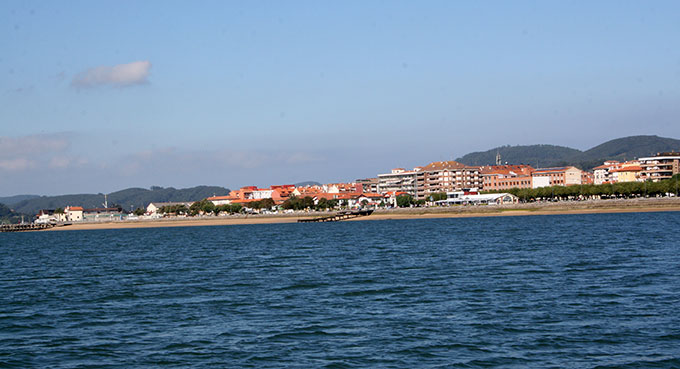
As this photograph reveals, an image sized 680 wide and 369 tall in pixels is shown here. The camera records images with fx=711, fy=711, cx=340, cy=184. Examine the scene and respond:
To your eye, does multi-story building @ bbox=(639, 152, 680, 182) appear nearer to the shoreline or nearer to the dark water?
the shoreline

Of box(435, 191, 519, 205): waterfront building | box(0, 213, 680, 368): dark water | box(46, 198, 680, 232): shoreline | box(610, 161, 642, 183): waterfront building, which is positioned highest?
box(610, 161, 642, 183): waterfront building

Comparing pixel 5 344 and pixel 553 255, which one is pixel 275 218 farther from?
pixel 5 344

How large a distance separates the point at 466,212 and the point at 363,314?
370 feet

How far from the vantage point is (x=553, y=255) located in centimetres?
3762

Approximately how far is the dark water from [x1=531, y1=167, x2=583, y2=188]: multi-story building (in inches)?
5853

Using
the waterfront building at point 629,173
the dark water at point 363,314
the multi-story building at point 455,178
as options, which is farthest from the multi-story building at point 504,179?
the dark water at point 363,314

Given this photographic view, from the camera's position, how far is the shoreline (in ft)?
371

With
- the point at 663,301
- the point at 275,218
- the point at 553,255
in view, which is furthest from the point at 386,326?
the point at 275,218

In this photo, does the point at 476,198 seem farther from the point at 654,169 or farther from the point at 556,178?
the point at 654,169

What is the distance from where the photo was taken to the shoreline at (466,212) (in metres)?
113

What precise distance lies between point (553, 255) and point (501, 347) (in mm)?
22770

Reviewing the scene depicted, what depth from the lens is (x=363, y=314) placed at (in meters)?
20.9

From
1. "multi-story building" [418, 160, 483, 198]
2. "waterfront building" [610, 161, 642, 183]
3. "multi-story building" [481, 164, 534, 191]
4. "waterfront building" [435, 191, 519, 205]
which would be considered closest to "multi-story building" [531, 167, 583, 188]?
"multi-story building" [481, 164, 534, 191]

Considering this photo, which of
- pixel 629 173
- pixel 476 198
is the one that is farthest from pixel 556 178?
pixel 476 198
